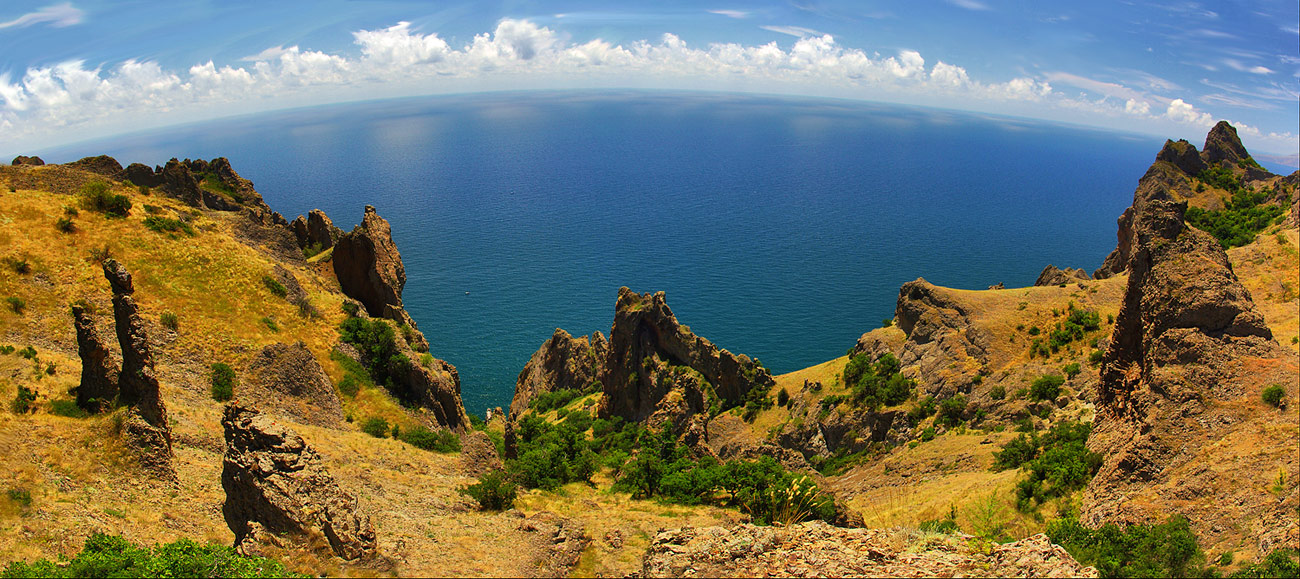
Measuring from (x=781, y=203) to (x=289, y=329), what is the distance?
164543 millimetres

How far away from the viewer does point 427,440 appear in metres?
36.6

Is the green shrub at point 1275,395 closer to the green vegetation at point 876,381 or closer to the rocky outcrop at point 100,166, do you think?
the green vegetation at point 876,381

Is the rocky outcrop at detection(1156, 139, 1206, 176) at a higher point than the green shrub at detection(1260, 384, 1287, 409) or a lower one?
higher

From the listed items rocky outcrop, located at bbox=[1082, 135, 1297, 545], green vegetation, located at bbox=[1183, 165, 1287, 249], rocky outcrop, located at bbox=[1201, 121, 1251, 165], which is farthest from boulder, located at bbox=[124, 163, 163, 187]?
rocky outcrop, located at bbox=[1201, 121, 1251, 165]

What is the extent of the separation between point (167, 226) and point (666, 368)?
122 ft

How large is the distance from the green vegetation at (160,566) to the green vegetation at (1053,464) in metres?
26.0

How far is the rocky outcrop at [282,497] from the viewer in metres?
16.0

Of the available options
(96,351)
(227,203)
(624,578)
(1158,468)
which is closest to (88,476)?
(96,351)

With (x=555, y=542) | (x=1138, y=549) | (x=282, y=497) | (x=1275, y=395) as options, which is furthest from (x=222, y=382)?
(x=1275, y=395)

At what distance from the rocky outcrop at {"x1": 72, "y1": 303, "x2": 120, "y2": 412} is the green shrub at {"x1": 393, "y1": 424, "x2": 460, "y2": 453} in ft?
47.5

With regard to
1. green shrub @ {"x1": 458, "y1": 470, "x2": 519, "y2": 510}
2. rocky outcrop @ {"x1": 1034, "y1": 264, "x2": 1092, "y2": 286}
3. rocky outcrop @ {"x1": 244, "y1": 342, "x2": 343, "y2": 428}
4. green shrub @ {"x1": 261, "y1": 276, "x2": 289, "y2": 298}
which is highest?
green shrub @ {"x1": 261, "y1": 276, "x2": 289, "y2": 298}

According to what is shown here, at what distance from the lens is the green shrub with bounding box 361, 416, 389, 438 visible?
117 feet

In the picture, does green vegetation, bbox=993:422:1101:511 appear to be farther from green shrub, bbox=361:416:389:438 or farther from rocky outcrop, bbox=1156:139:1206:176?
rocky outcrop, bbox=1156:139:1206:176

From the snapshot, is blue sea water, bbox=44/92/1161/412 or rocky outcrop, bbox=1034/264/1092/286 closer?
rocky outcrop, bbox=1034/264/1092/286
